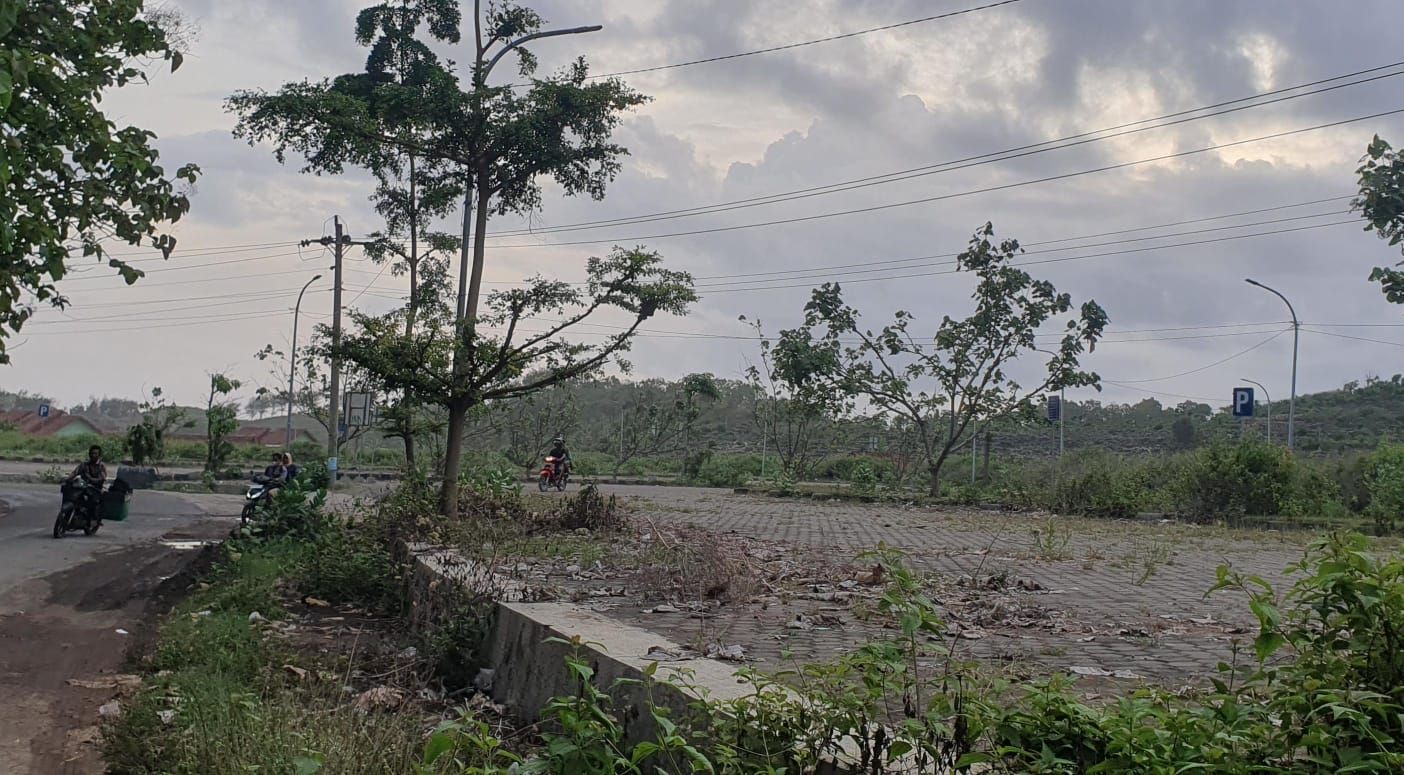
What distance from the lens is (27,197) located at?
9070 millimetres

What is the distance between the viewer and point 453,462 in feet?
41.5

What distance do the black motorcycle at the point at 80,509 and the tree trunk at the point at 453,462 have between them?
786 cm

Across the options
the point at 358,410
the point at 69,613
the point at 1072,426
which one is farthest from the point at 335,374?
the point at 1072,426

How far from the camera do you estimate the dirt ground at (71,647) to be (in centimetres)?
605

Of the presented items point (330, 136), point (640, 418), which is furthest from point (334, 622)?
point (640, 418)

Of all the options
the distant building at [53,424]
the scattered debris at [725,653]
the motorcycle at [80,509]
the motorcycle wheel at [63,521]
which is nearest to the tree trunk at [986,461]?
the motorcycle at [80,509]

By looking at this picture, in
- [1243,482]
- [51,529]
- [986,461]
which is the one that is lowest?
[51,529]

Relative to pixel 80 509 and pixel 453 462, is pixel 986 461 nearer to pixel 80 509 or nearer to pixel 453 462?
pixel 453 462

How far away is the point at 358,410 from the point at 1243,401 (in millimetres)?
23039

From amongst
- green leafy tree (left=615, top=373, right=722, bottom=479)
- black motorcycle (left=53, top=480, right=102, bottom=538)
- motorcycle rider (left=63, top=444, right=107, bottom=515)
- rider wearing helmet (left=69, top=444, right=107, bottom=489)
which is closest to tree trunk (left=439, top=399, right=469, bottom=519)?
motorcycle rider (left=63, top=444, right=107, bottom=515)

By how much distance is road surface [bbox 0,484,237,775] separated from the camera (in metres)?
6.21

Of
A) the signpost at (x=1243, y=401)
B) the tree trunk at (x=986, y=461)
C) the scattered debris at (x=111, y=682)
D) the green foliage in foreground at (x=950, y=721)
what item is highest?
the signpost at (x=1243, y=401)

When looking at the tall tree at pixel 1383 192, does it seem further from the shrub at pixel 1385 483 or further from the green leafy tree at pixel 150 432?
the green leafy tree at pixel 150 432

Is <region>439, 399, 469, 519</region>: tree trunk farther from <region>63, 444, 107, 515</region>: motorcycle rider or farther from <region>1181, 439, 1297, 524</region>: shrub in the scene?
<region>1181, 439, 1297, 524</region>: shrub
